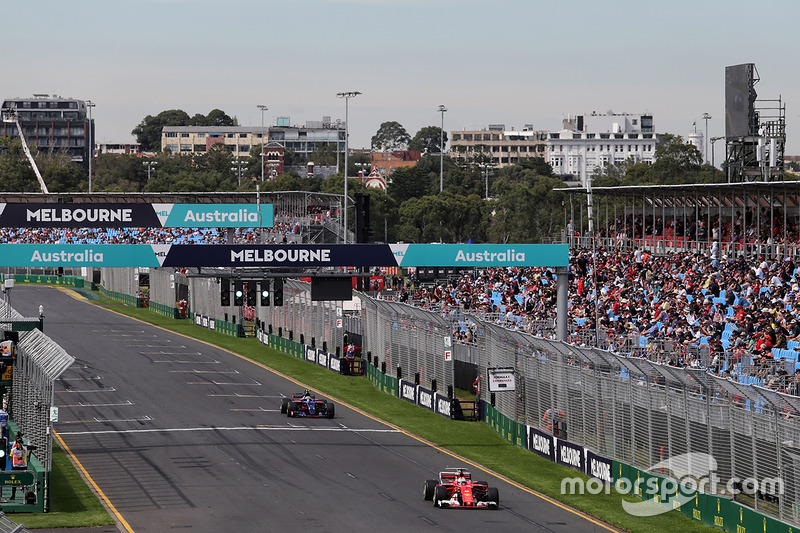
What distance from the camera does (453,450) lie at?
38.1 metres

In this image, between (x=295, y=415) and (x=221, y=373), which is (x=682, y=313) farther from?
(x=221, y=373)

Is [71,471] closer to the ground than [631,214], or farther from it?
closer to the ground

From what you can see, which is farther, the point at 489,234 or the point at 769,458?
the point at 489,234

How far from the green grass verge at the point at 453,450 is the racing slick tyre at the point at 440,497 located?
145 cm

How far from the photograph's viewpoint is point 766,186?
2004 inches

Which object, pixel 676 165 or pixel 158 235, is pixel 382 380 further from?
pixel 676 165

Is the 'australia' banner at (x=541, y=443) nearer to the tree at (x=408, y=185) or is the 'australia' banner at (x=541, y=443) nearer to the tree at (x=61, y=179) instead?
the tree at (x=61, y=179)

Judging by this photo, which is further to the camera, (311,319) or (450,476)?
(311,319)

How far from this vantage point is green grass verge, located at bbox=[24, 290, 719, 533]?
28031 mm

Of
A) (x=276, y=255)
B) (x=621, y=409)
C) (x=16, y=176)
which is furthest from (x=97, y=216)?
(x=16, y=176)

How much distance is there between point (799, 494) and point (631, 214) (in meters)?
44.9

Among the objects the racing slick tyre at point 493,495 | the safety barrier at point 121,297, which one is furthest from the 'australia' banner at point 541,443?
the safety barrier at point 121,297

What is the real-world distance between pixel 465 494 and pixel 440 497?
2.07 ft

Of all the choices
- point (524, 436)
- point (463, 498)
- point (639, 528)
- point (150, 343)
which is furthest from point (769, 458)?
point (150, 343)
